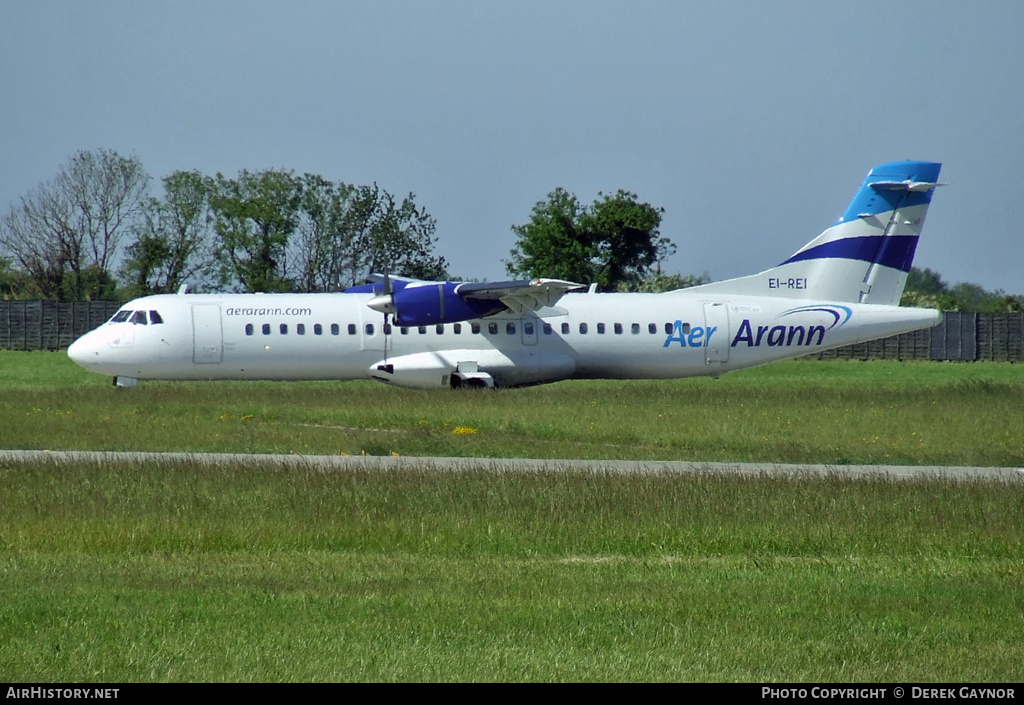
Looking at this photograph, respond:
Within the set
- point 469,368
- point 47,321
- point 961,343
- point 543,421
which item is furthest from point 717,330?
point 47,321

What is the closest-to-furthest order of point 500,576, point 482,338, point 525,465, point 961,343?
point 500,576
point 525,465
point 482,338
point 961,343

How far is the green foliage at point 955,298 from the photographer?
3243 inches

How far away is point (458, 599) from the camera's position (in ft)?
32.1

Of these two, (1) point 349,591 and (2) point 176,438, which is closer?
(1) point 349,591

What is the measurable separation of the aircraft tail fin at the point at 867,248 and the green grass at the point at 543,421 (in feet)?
9.01

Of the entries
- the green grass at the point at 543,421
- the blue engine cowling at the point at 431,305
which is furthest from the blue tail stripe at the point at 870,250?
the blue engine cowling at the point at 431,305

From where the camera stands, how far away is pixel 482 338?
32.1 meters

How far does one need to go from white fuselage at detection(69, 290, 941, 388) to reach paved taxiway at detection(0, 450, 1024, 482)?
12.1 metres

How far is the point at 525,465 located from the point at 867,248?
Result: 61.5 feet

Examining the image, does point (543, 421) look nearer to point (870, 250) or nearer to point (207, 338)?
point (207, 338)

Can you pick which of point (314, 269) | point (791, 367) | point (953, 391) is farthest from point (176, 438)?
point (314, 269)

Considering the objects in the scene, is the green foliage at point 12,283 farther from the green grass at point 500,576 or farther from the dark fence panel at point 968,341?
the green grass at point 500,576
